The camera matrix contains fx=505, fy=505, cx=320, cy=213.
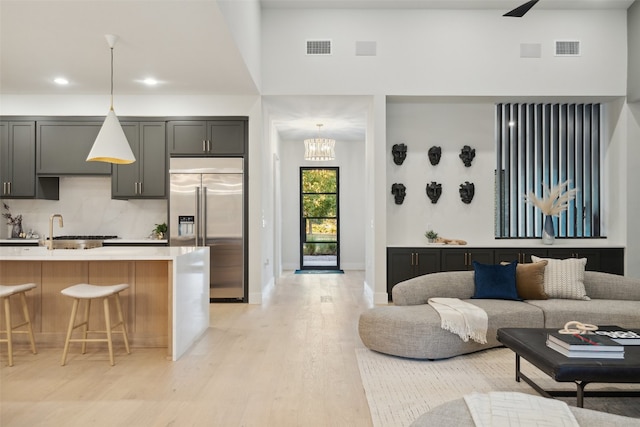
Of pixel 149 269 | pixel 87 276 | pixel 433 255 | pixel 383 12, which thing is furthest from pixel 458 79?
pixel 87 276

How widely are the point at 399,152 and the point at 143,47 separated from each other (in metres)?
3.63

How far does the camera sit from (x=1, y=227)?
23.1 ft

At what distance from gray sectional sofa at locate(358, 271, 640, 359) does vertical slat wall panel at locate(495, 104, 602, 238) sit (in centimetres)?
227

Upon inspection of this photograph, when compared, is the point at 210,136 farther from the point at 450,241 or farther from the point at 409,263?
the point at 450,241

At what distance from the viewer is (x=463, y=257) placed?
6.63 m

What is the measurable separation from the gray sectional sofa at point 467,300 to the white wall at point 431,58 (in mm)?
2838

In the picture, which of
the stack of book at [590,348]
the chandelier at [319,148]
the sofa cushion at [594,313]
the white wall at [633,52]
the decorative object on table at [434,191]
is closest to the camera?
the stack of book at [590,348]

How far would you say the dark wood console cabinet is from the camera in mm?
6609

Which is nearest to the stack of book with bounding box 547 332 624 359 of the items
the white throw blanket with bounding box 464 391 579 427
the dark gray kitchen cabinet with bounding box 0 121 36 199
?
the white throw blanket with bounding box 464 391 579 427

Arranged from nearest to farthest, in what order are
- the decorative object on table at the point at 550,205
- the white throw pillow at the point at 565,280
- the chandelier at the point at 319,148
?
the white throw pillow at the point at 565,280
the decorative object on table at the point at 550,205
the chandelier at the point at 319,148

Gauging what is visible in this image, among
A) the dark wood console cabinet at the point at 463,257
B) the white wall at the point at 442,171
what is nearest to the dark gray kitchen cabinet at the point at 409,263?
the dark wood console cabinet at the point at 463,257

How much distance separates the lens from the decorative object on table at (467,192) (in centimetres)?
693

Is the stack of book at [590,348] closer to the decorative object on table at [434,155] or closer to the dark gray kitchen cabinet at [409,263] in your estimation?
the dark gray kitchen cabinet at [409,263]

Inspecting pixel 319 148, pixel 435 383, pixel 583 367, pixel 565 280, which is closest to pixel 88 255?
pixel 435 383
